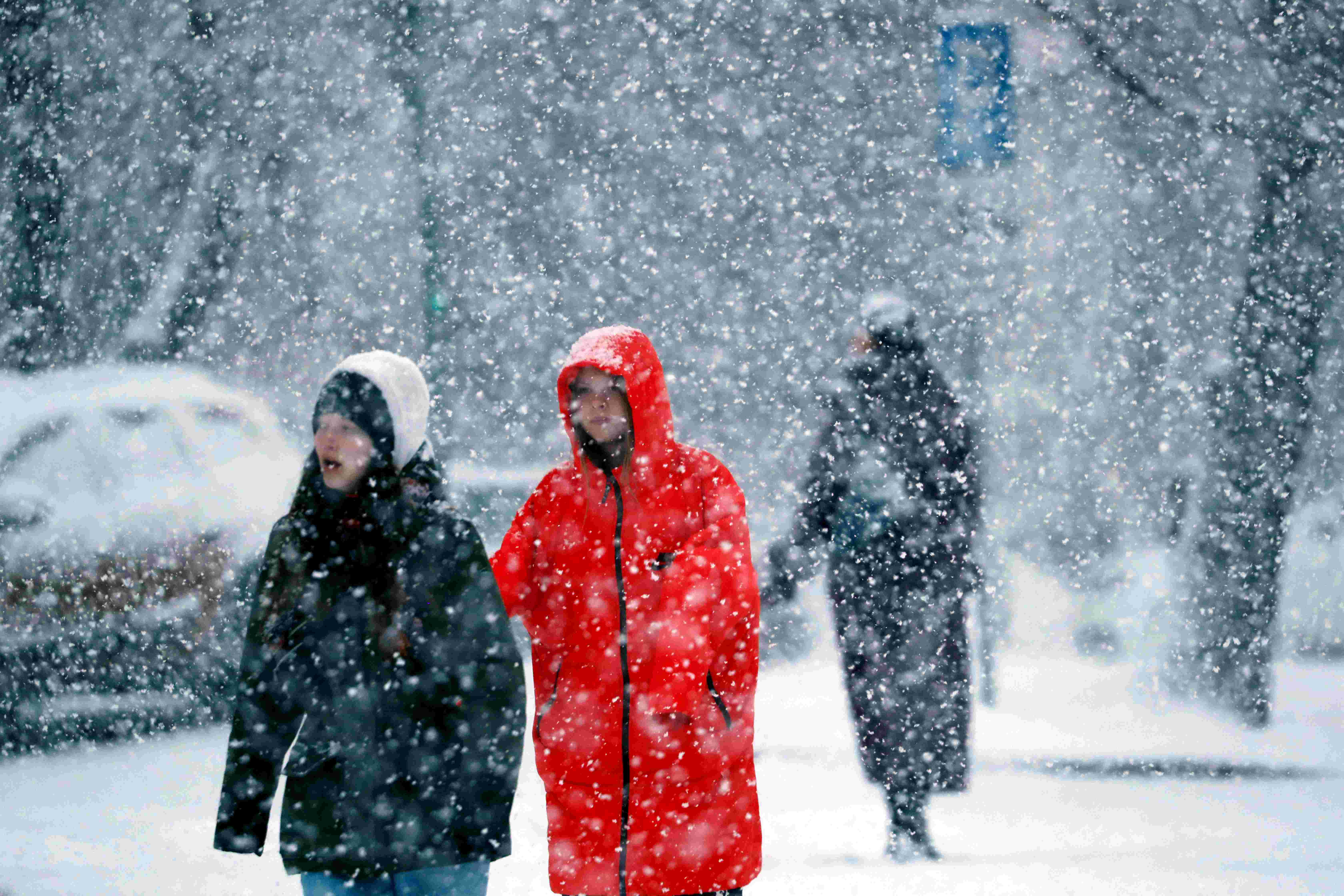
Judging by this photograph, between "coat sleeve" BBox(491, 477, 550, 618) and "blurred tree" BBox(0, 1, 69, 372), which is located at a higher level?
"blurred tree" BBox(0, 1, 69, 372)

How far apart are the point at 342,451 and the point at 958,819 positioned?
9.72 feet

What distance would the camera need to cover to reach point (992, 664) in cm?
741

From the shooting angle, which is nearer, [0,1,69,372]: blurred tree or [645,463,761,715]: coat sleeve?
[645,463,761,715]: coat sleeve

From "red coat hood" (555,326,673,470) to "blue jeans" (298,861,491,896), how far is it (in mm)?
797

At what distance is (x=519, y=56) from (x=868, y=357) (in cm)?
1206

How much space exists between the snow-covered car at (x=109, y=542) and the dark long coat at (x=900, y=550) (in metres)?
2.38

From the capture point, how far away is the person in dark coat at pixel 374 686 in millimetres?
2100

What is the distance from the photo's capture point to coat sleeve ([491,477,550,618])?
8.13 ft

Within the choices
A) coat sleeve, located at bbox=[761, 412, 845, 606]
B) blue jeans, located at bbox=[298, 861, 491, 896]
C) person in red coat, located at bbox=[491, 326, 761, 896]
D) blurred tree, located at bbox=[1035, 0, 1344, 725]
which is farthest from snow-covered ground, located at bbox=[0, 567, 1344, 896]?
blue jeans, located at bbox=[298, 861, 491, 896]

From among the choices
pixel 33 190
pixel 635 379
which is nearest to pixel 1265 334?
pixel 635 379

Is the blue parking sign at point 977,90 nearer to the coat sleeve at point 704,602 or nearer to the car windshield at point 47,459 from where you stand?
the car windshield at point 47,459

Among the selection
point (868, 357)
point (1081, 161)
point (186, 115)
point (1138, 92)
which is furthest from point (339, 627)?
point (1081, 161)

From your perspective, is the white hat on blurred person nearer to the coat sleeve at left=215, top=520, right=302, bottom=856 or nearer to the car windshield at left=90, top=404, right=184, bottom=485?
the coat sleeve at left=215, top=520, right=302, bottom=856

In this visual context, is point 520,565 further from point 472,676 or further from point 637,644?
point 472,676
